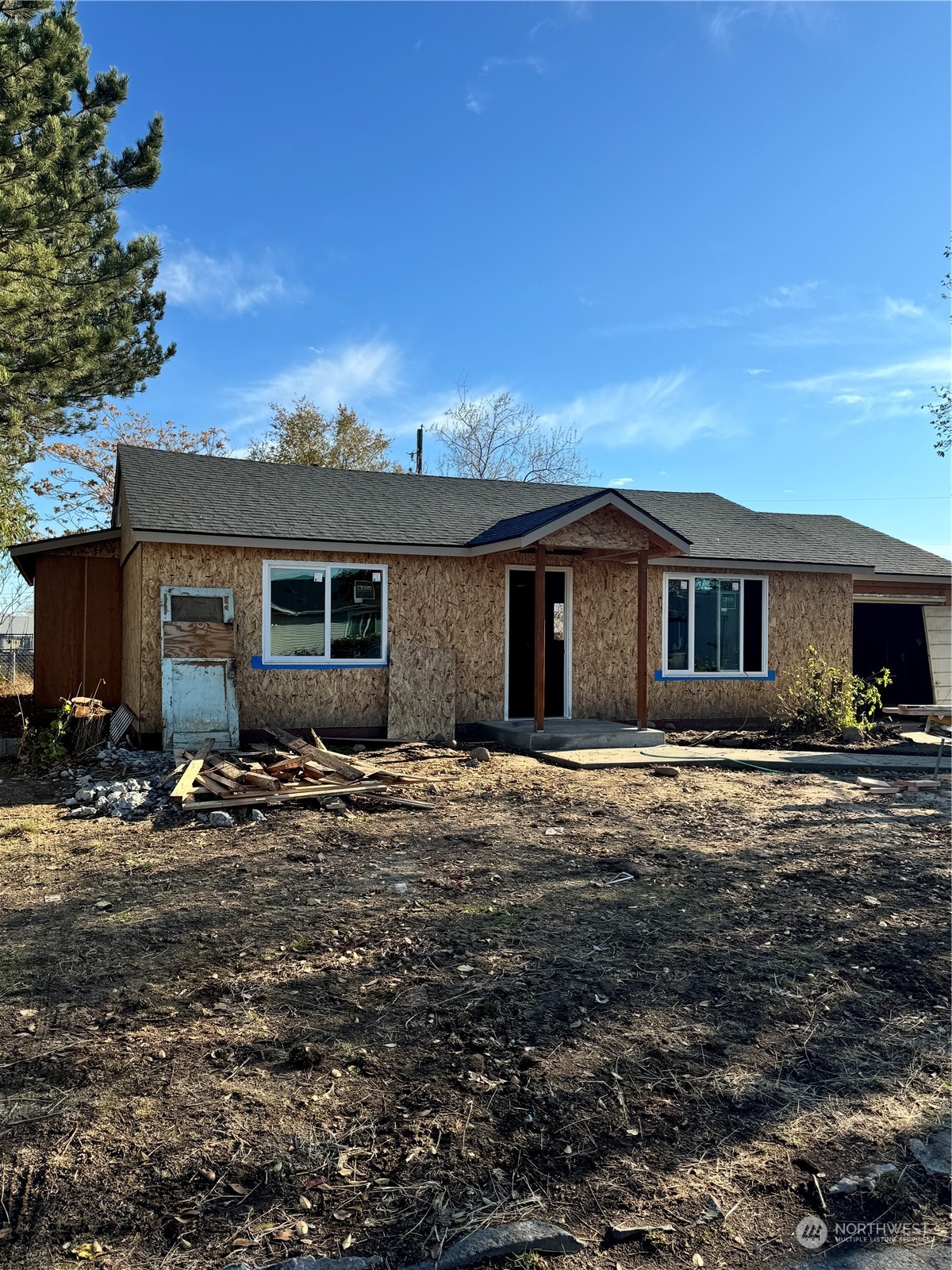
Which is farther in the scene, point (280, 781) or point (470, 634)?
point (470, 634)

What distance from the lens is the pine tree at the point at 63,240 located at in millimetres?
10891

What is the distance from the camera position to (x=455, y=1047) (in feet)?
10.9

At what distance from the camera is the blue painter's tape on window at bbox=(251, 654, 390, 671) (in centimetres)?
1130

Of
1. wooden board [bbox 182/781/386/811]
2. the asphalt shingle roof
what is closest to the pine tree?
the asphalt shingle roof

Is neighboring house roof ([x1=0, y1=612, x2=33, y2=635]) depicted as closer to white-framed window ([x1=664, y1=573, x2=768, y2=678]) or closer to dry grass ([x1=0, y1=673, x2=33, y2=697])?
dry grass ([x1=0, y1=673, x2=33, y2=697])

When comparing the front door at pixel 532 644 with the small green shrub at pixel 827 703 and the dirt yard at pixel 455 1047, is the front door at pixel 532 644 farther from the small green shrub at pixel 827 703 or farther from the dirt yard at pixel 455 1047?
the dirt yard at pixel 455 1047

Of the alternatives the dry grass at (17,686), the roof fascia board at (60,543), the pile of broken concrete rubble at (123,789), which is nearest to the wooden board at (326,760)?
the pile of broken concrete rubble at (123,789)

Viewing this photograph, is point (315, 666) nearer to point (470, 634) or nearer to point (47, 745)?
point (470, 634)

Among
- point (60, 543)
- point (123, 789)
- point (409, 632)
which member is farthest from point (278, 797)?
point (60, 543)

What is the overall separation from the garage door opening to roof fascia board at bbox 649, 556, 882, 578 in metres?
2.82

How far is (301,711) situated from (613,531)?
5.22 metres

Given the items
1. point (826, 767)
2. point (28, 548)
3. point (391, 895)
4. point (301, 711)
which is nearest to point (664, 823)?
point (391, 895)

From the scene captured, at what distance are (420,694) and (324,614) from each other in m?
1.87

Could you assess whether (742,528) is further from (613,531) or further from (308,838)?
(308,838)
